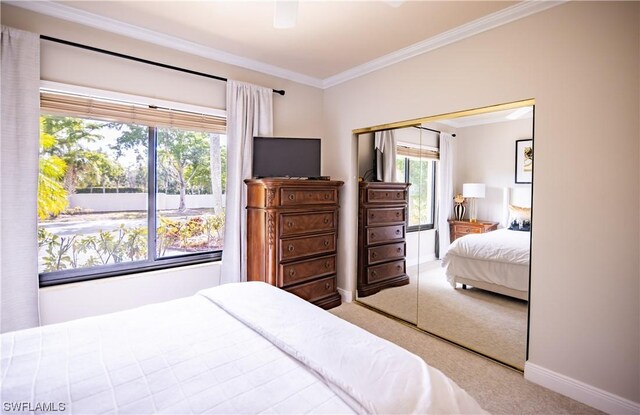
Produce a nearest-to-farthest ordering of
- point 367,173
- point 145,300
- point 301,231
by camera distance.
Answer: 1. point 145,300
2. point 301,231
3. point 367,173

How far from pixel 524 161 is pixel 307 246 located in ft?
6.79

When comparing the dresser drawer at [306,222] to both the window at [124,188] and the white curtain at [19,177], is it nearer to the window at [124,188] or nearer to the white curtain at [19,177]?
the window at [124,188]

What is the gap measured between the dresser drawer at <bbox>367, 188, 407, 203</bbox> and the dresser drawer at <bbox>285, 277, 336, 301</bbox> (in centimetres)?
102

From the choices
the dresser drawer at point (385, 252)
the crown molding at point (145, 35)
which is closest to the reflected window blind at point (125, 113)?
the crown molding at point (145, 35)

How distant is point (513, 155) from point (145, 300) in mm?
3340

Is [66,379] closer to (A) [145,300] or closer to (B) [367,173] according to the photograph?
(A) [145,300]

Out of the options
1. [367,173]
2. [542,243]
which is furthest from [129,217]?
[542,243]

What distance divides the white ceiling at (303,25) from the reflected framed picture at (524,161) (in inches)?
36.6

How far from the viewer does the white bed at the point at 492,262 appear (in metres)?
2.44

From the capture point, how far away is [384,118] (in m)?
3.40

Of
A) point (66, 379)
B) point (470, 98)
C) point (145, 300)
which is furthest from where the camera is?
point (145, 300)

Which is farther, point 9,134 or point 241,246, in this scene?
point 241,246

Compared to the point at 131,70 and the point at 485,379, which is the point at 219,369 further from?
the point at 131,70

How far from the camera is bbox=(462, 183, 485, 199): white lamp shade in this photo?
2721 mm
